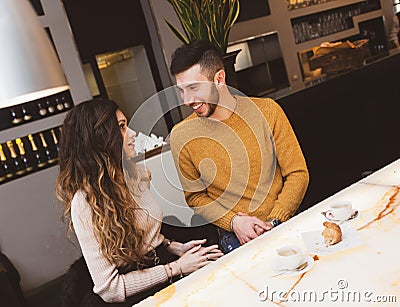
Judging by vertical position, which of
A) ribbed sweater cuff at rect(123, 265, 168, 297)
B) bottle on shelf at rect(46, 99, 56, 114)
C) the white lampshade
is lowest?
ribbed sweater cuff at rect(123, 265, 168, 297)

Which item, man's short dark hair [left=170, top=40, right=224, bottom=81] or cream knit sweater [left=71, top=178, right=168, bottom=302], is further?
man's short dark hair [left=170, top=40, right=224, bottom=81]

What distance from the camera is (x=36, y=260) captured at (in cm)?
369

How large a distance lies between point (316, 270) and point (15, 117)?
314 cm

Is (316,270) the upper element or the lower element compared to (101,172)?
lower

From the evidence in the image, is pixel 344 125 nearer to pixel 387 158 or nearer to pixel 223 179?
pixel 387 158

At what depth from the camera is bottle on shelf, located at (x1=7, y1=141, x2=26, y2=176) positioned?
11.9 feet

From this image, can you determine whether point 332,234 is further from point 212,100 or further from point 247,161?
point 212,100

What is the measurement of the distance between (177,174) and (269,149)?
1.90ft

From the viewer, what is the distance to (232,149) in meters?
2.02

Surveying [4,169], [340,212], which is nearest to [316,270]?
[340,212]

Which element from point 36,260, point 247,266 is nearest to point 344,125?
point 247,266

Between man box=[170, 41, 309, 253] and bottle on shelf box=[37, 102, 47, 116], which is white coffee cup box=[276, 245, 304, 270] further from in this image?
bottle on shelf box=[37, 102, 47, 116]

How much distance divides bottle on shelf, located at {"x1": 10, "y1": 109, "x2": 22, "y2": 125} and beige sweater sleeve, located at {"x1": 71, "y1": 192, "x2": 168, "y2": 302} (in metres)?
2.27

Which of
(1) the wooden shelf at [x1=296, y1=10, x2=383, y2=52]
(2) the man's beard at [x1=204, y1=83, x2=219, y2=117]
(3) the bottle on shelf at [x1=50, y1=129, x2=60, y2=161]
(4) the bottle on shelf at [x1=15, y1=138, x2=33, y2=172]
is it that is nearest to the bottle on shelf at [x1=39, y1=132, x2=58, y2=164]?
(3) the bottle on shelf at [x1=50, y1=129, x2=60, y2=161]
